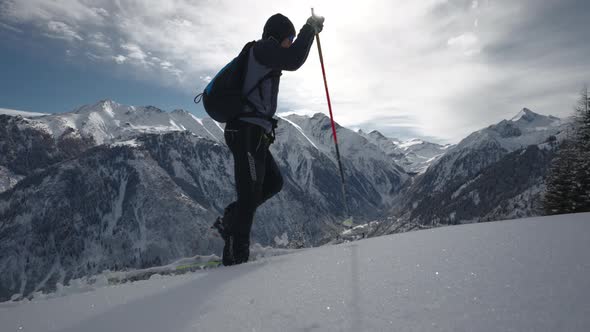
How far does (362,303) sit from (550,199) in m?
26.7

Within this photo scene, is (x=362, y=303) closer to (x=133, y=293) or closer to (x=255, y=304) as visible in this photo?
(x=255, y=304)

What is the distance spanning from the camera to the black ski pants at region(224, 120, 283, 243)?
5.10 metres

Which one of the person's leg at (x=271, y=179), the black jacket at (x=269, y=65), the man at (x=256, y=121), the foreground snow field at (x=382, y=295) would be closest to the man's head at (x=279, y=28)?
the man at (x=256, y=121)

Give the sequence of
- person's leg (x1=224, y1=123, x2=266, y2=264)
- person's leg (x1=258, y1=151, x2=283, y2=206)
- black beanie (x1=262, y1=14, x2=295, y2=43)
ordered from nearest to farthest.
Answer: person's leg (x1=224, y1=123, x2=266, y2=264), black beanie (x1=262, y1=14, x2=295, y2=43), person's leg (x1=258, y1=151, x2=283, y2=206)

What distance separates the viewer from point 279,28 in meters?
5.44

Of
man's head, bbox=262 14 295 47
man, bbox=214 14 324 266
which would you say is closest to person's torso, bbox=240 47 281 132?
man, bbox=214 14 324 266

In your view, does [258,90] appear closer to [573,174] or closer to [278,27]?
[278,27]

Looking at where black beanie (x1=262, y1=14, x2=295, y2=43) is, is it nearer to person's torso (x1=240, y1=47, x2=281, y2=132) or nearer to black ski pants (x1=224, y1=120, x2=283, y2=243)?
person's torso (x1=240, y1=47, x2=281, y2=132)

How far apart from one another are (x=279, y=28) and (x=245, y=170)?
223 centimetres

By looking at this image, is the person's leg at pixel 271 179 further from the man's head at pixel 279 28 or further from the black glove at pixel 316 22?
the black glove at pixel 316 22

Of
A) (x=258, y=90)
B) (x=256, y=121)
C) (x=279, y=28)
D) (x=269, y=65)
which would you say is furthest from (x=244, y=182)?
(x=279, y=28)

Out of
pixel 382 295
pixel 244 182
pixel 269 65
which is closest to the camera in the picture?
pixel 382 295

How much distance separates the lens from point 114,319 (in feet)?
7.67

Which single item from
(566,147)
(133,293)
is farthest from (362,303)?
(566,147)
